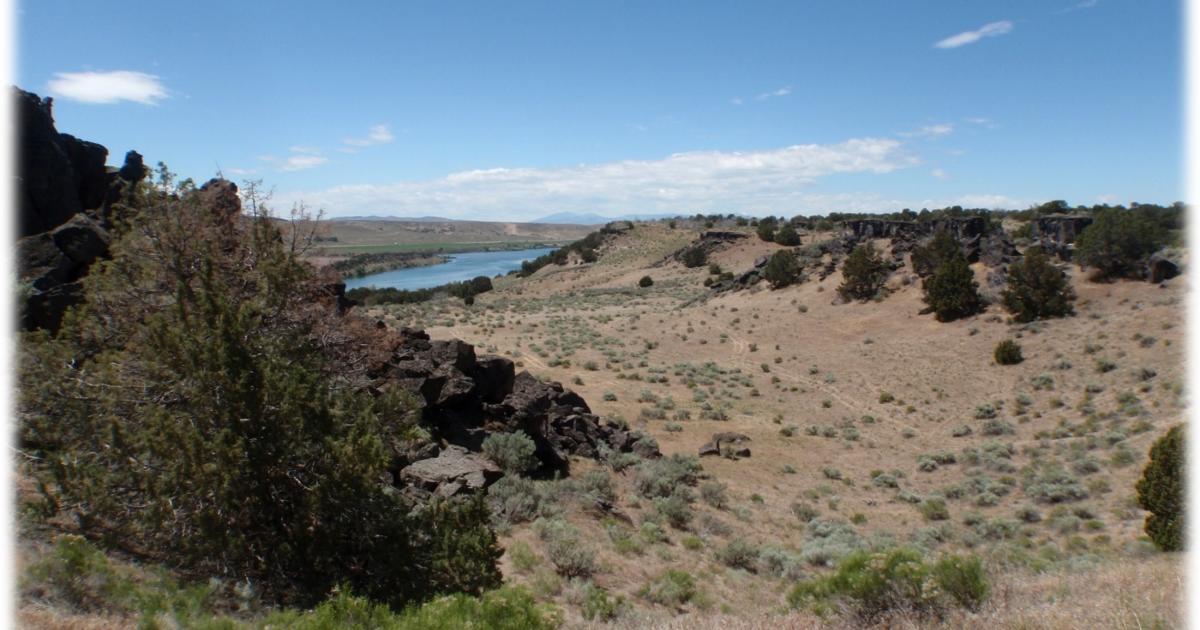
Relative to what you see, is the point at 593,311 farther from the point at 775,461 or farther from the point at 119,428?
the point at 119,428

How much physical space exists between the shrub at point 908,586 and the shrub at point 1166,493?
5841mm

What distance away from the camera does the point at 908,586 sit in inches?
233

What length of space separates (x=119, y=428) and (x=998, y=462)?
60.6 ft

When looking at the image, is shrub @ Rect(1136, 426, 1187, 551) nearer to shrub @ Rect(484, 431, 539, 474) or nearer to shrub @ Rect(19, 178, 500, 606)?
shrub @ Rect(19, 178, 500, 606)

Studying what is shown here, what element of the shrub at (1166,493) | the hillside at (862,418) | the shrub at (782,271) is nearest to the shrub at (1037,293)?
the hillside at (862,418)

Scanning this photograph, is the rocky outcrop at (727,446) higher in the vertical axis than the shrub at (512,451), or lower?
lower

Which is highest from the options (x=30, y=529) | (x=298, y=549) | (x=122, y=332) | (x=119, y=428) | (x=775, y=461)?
(x=122, y=332)

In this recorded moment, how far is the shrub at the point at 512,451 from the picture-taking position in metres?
12.9

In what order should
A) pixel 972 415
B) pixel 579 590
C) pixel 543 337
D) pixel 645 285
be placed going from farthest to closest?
pixel 645 285, pixel 543 337, pixel 972 415, pixel 579 590

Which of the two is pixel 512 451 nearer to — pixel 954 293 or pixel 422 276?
pixel 954 293

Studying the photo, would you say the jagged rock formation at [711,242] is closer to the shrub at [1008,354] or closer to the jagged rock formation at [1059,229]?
the jagged rock formation at [1059,229]

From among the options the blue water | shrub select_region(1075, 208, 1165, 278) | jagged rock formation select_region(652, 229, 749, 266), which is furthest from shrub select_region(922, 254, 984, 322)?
the blue water

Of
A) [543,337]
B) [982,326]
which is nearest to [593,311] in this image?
[543,337]

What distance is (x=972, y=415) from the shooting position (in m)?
22.2
